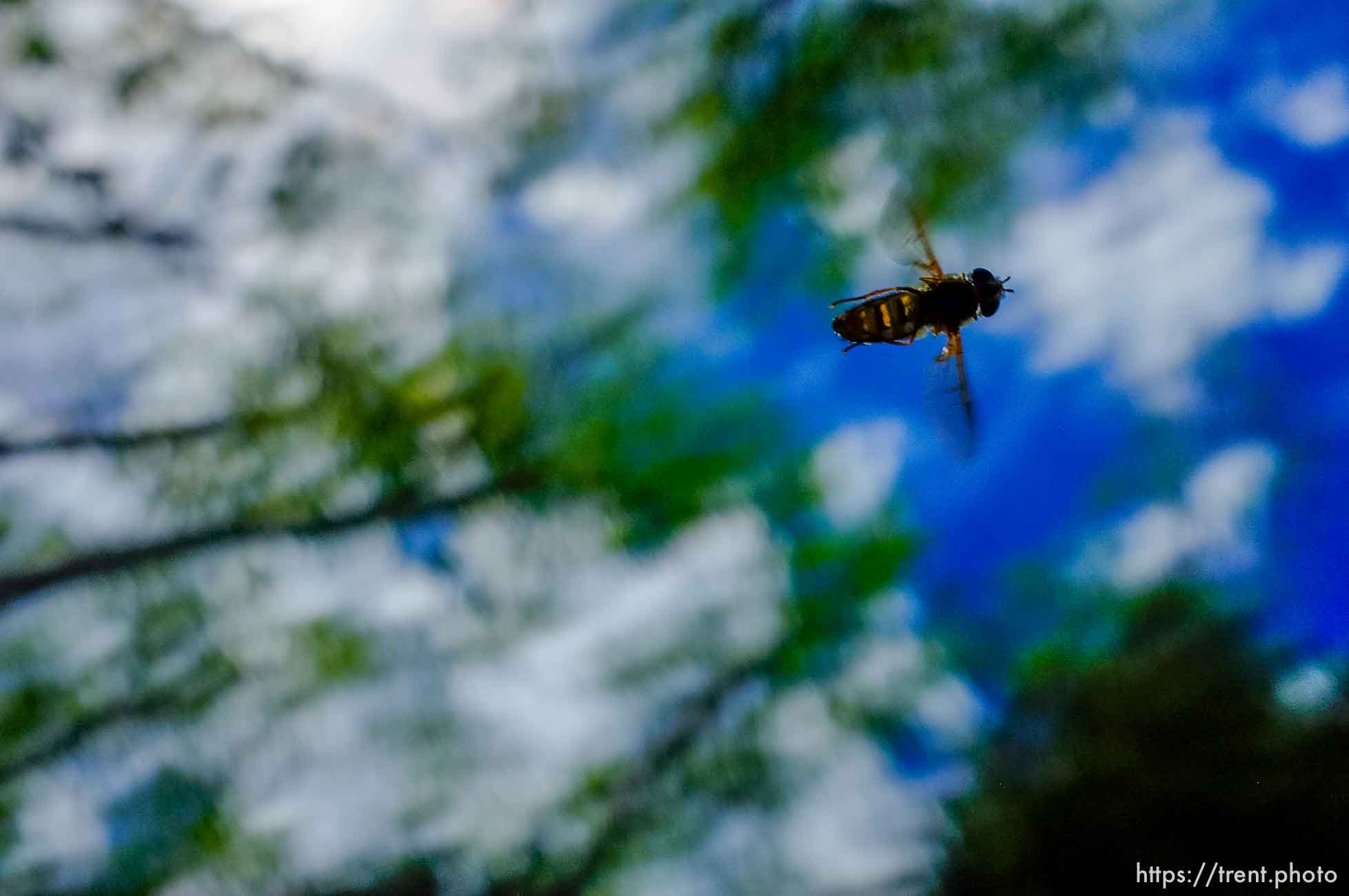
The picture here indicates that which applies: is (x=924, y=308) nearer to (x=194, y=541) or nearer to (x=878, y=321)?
(x=878, y=321)

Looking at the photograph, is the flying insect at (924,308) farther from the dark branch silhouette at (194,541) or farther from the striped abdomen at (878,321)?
the dark branch silhouette at (194,541)

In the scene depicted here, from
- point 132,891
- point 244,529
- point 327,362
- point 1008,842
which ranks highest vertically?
point 327,362

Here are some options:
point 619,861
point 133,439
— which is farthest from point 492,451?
point 619,861

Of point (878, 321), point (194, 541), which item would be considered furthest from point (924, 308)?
point (194, 541)

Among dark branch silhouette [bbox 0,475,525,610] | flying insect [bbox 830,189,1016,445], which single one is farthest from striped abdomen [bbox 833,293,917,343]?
dark branch silhouette [bbox 0,475,525,610]

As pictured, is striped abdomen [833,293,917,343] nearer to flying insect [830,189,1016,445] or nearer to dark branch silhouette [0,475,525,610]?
flying insect [830,189,1016,445]

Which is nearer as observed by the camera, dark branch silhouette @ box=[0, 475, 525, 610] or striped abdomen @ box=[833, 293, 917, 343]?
striped abdomen @ box=[833, 293, 917, 343]

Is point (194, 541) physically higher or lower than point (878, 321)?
lower

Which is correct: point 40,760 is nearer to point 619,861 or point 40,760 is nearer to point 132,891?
point 132,891
